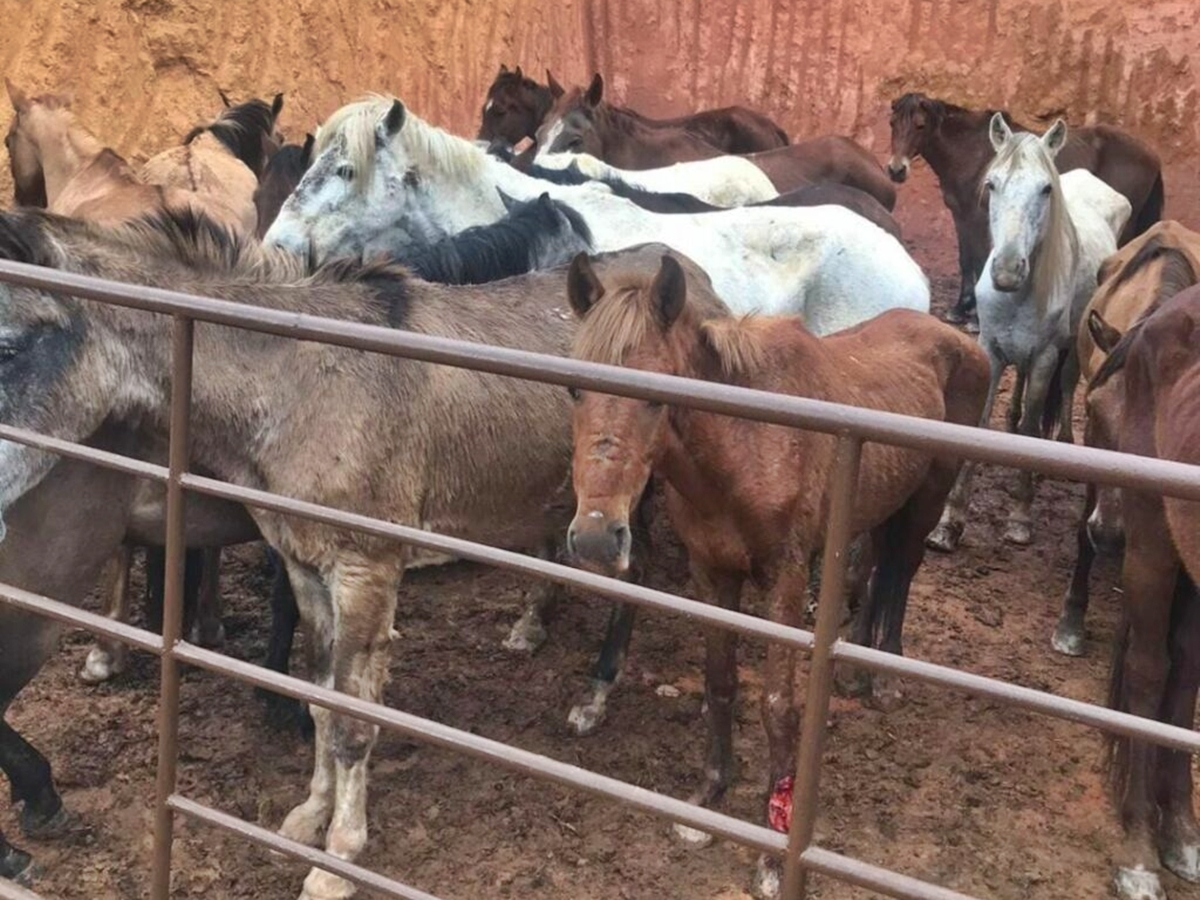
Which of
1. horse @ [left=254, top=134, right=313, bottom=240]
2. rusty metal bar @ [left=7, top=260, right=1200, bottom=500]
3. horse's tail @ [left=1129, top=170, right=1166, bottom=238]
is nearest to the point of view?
rusty metal bar @ [left=7, top=260, right=1200, bottom=500]

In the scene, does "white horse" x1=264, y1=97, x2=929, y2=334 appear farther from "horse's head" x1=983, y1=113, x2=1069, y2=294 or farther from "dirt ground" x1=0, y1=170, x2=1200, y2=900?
"dirt ground" x1=0, y1=170, x2=1200, y2=900

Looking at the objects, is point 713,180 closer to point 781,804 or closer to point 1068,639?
point 1068,639

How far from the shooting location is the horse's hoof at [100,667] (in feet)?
14.2

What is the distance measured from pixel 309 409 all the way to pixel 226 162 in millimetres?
4049

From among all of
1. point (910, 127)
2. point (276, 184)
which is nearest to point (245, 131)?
point (276, 184)

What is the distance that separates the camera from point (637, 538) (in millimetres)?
4594

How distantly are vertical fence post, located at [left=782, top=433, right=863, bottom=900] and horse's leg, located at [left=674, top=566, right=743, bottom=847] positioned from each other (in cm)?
179

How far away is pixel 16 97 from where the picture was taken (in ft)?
24.5

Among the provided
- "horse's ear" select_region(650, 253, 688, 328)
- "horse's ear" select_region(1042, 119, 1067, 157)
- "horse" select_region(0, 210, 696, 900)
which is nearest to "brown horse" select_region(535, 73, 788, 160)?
"horse's ear" select_region(1042, 119, 1067, 157)

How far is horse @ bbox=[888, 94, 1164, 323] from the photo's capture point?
1007 centimetres

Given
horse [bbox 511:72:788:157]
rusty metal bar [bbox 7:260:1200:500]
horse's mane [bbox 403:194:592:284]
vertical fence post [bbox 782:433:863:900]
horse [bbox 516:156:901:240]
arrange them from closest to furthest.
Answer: rusty metal bar [bbox 7:260:1200:500], vertical fence post [bbox 782:433:863:900], horse's mane [bbox 403:194:592:284], horse [bbox 516:156:901:240], horse [bbox 511:72:788:157]

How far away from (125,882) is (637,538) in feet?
7.06

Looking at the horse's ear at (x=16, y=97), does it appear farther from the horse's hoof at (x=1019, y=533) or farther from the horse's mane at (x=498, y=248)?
the horse's hoof at (x=1019, y=533)

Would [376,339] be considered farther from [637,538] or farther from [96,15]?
[96,15]
